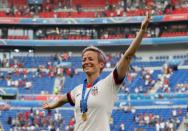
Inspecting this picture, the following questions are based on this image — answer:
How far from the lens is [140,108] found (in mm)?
34531

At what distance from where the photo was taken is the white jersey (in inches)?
176

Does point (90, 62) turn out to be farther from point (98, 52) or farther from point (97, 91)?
point (97, 91)

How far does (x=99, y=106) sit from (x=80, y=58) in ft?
135

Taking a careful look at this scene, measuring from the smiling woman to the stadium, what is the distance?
26.5 metres

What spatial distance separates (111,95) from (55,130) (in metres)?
27.4

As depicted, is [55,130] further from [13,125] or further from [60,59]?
[60,59]

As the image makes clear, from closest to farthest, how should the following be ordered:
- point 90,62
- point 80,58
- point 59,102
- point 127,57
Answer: point 127,57 → point 90,62 → point 59,102 → point 80,58

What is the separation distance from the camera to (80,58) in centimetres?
4553

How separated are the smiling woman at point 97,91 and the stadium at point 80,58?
86.9 feet

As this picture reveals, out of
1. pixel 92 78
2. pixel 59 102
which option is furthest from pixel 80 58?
pixel 92 78

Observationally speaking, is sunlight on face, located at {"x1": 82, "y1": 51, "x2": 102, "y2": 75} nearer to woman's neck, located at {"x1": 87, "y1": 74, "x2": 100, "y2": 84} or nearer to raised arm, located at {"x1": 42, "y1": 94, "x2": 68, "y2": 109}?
woman's neck, located at {"x1": 87, "y1": 74, "x2": 100, "y2": 84}

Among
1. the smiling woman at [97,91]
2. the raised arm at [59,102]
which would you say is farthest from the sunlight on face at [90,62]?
the raised arm at [59,102]

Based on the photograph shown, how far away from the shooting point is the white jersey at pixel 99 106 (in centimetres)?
446

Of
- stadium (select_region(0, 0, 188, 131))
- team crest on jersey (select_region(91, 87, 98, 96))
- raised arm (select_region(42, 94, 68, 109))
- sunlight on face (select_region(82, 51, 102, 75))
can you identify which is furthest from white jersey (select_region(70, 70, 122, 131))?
stadium (select_region(0, 0, 188, 131))
